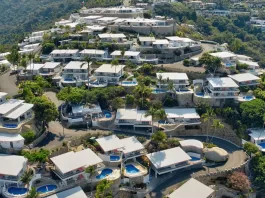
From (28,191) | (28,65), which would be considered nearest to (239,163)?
(28,191)

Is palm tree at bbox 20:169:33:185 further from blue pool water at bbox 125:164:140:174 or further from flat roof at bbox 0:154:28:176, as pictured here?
blue pool water at bbox 125:164:140:174

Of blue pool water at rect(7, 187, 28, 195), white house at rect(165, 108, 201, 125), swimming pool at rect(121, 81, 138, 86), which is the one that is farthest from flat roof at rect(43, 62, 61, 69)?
blue pool water at rect(7, 187, 28, 195)

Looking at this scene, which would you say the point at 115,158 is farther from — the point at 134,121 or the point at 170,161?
the point at 134,121

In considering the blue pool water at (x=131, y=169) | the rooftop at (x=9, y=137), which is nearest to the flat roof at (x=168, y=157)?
the blue pool water at (x=131, y=169)

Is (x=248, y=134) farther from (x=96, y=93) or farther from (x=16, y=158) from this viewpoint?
(x=16, y=158)

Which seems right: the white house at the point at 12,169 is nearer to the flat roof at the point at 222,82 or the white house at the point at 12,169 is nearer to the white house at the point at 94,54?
the white house at the point at 94,54

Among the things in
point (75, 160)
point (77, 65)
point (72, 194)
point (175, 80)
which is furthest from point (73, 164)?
point (77, 65)
